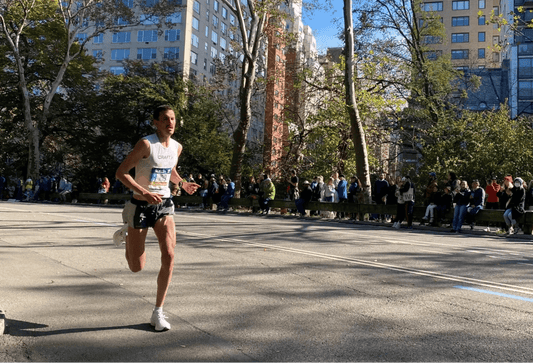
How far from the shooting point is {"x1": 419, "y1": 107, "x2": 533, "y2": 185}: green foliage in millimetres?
Result: 27016

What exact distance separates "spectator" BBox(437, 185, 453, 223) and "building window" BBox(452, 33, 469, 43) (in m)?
85.2

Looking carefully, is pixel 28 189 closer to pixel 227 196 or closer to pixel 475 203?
pixel 227 196

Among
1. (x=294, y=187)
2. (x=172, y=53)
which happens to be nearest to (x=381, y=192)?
(x=294, y=187)

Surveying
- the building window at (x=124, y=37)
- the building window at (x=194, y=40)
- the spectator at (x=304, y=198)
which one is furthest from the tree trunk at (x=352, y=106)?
the building window at (x=124, y=37)

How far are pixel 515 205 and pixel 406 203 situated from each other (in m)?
3.77

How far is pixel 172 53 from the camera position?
71.3 meters

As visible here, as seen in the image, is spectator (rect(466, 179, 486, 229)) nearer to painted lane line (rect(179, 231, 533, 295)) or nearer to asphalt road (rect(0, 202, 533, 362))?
asphalt road (rect(0, 202, 533, 362))

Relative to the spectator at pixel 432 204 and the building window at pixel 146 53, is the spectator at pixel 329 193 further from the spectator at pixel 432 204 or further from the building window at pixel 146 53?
the building window at pixel 146 53

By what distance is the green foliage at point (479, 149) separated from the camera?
27016 mm

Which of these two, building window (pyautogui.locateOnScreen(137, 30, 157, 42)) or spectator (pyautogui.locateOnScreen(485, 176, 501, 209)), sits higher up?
building window (pyautogui.locateOnScreen(137, 30, 157, 42))

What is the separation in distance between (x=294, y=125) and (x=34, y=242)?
30.5 metres

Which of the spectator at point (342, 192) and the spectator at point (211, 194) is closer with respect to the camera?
the spectator at point (342, 192)

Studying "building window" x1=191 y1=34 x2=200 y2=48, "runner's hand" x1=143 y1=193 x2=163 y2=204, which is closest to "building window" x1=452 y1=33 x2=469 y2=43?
"building window" x1=191 y1=34 x2=200 y2=48

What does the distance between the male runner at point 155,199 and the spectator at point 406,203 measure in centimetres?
1608
